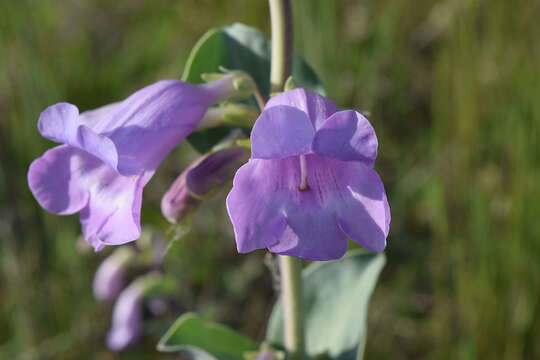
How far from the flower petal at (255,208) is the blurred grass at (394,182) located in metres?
1.03

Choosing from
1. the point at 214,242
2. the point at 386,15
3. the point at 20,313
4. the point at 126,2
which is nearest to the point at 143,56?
the point at 126,2

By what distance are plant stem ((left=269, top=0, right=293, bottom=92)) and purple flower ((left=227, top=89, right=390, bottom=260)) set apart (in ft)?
0.46

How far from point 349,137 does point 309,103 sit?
→ 96mm

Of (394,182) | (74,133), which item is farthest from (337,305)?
(394,182)

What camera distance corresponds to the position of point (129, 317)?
174 centimetres

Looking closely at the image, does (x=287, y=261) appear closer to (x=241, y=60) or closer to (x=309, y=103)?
(x=309, y=103)

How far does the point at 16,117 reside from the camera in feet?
6.36

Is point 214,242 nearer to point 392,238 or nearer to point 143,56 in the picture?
point 392,238

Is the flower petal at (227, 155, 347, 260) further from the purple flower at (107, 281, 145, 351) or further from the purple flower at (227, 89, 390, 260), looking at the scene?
the purple flower at (107, 281, 145, 351)

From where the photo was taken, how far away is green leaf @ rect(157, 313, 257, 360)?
3.57 ft

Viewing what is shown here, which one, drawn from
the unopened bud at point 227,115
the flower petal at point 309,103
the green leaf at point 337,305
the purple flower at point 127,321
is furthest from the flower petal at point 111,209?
the purple flower at point 127,321

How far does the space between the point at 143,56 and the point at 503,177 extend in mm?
1617

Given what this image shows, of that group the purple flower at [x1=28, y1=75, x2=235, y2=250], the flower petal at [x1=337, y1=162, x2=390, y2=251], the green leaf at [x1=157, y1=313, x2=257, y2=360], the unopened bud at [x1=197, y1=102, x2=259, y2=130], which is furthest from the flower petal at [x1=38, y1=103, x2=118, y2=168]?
the green leaf at [x1=157, y1=313, x2=257, y2=360]

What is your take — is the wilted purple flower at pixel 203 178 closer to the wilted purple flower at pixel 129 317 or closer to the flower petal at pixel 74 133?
the flower petal at pixel 74 133
